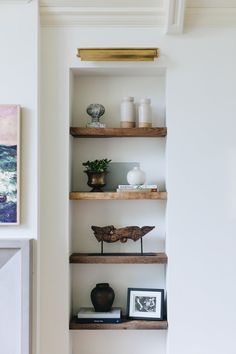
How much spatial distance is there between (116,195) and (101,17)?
1103mm

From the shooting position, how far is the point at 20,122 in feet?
7.48

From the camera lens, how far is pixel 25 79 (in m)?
2.30

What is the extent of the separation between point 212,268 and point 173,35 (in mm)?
1468

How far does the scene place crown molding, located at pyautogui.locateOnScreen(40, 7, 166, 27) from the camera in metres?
2.33

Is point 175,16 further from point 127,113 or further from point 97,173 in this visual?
point 97,173

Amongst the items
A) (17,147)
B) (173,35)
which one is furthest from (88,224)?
(173,35)

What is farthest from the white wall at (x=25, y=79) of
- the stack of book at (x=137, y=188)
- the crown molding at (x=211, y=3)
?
the crown molding at (x=211, y=3)

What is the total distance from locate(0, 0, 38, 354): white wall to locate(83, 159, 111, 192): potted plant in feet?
1.17

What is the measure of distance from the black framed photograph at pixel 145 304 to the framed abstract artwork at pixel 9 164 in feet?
2.93

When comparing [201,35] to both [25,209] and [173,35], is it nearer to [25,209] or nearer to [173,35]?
[173,35]

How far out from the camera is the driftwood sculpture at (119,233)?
2.43 m

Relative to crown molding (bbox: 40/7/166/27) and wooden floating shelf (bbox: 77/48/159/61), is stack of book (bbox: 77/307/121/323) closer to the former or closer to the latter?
wooden floating shelf (bbox: 77/48/159/61)

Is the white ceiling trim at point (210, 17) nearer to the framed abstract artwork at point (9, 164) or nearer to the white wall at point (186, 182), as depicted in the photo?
the white wall at point (186, 182)

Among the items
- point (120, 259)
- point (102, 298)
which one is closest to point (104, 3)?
point (120, 259)
